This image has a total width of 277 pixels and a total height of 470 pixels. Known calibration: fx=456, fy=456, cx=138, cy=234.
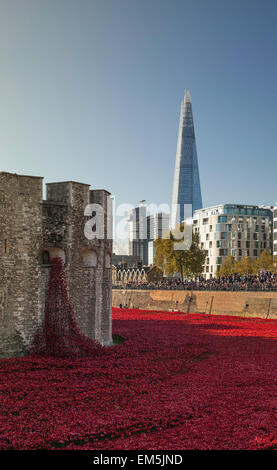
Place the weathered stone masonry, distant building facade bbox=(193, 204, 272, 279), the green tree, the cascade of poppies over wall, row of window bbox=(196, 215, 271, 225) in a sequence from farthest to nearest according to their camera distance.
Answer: row of window bbox=(196, 215, 271, 225)
distant building facade bbox=(193, 204, 272, 279)
the green tree
the cascade of poppies over wall
the weathered stone masonry

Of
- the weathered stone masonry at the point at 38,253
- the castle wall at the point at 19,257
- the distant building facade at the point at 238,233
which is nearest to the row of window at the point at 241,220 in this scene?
the distant building facade at the point at 238,233

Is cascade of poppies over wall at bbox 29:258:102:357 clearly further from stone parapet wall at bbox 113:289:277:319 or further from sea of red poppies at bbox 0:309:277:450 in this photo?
stone parapet wall at bbox 113:289:277:319

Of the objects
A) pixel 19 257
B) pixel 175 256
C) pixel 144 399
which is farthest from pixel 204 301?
pixel 144 399

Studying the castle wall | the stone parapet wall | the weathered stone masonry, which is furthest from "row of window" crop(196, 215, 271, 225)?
the castle wall

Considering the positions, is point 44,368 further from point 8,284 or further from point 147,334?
point 147,334

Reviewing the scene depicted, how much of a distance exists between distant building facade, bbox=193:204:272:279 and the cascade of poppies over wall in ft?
366

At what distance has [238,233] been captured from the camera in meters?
133

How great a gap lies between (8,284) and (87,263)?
5.46m

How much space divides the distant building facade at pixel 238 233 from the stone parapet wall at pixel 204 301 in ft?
218

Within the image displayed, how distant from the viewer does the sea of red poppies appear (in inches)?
503

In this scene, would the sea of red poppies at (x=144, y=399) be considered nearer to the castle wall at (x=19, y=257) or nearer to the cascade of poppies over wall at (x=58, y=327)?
the cascade of poppies over wall at (x=58, y=327)

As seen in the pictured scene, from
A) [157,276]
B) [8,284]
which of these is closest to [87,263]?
[8,284]

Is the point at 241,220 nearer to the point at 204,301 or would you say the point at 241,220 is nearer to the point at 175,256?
the point at 175,256
